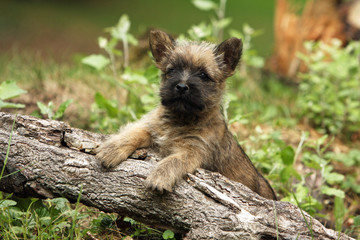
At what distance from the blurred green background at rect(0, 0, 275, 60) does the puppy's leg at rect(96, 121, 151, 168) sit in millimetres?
8558

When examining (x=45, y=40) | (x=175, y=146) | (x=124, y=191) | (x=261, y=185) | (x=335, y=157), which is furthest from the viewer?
→ (x=45, y=40)

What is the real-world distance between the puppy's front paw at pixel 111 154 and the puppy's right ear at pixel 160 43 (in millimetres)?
1487

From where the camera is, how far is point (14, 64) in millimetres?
8367

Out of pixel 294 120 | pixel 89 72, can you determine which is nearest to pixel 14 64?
pixel 89 72

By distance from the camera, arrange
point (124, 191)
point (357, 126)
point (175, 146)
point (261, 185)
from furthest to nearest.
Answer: point (357, 126)
point (261, 185)
point (175, 146)
point (124, 191)

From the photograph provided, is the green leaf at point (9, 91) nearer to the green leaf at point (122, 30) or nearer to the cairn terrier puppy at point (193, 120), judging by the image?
the cairn terrier puppy at point (193, 120)

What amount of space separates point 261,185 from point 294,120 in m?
3.12

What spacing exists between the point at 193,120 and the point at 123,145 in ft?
2.85

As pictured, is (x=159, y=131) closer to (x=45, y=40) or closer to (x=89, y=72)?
(x=89, y=72)

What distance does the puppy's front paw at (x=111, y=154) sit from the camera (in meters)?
3.35

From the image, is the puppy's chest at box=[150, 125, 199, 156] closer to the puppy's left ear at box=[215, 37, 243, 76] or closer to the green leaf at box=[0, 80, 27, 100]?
the puppy's left ear at box=[215, 37, 243, 76]

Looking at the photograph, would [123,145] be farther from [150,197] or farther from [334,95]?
[334,95]

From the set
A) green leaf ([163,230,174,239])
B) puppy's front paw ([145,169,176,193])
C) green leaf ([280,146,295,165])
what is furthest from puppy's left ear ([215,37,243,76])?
green leaf ([163,230,174,239])

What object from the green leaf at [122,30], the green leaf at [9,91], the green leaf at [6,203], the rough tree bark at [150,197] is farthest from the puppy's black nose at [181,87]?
the green leaf at [122,30]
